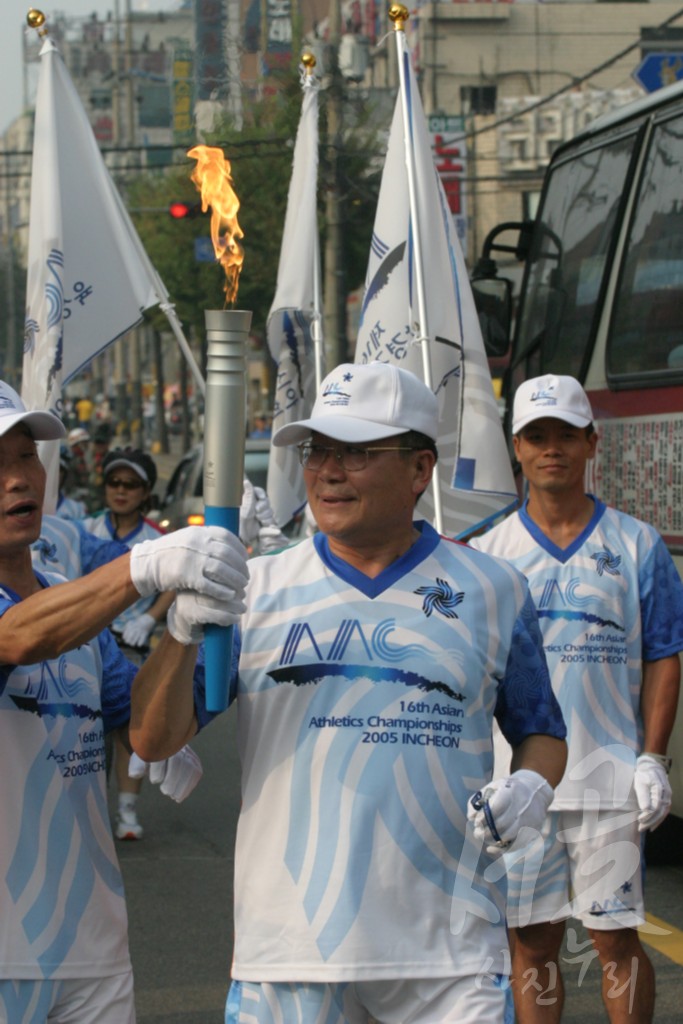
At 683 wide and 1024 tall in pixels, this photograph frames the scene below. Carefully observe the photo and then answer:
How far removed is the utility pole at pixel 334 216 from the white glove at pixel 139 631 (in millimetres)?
4730

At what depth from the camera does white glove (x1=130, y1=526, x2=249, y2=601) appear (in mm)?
2584

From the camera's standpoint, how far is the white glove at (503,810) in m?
2.94

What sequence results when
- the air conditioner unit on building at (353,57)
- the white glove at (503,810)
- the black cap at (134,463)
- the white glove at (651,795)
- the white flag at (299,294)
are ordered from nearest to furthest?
the white glove at (503,810), the white glove at (651,795), the white flag at (299,294), the black cap at (134,463), the air conditioner unit on building at (353,57)

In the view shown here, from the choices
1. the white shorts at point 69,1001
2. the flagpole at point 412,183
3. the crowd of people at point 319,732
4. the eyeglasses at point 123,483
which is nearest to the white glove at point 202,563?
the crowd of people at point 319,732

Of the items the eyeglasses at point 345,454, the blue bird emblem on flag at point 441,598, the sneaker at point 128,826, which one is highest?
the eyeglasses at point 345,454

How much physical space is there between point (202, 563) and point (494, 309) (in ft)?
19.5

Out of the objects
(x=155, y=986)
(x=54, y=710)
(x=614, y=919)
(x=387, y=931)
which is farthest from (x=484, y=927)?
(x=155, y=986)

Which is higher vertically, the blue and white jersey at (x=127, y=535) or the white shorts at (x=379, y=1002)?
the white shorts at (x=379, y=1002)

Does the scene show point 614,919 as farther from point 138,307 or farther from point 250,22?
point 250,22

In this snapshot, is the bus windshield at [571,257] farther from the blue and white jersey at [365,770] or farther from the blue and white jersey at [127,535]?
the blue and white jersey at [365,770]

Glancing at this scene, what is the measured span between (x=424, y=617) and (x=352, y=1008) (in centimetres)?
74

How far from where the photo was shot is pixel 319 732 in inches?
116

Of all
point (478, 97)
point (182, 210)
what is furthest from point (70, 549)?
point (478, 97)

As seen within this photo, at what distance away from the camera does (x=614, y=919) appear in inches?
175
